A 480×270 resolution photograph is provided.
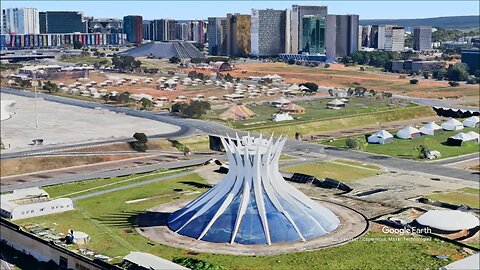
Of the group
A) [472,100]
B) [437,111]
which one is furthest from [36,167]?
[472,100]

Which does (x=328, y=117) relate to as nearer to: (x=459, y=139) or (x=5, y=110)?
(x=459, y=139)

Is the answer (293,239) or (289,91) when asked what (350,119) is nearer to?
(289,91)

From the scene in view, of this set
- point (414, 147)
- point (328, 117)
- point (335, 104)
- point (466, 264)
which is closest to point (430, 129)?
point (414, 147)

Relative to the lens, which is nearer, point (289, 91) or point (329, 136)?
point (329, 136)

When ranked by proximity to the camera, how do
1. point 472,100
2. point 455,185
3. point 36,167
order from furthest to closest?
point 472,100
point 36,167
point 455,185

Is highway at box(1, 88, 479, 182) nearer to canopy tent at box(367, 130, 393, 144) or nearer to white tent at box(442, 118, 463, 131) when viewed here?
canopy tent at box(367, 130, 393, 144)

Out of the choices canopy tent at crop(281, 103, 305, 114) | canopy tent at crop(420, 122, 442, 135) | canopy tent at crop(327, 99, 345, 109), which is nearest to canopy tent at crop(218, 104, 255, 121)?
canopy tent at crop(281, 103, 305, 114)

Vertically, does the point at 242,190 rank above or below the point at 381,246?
above
